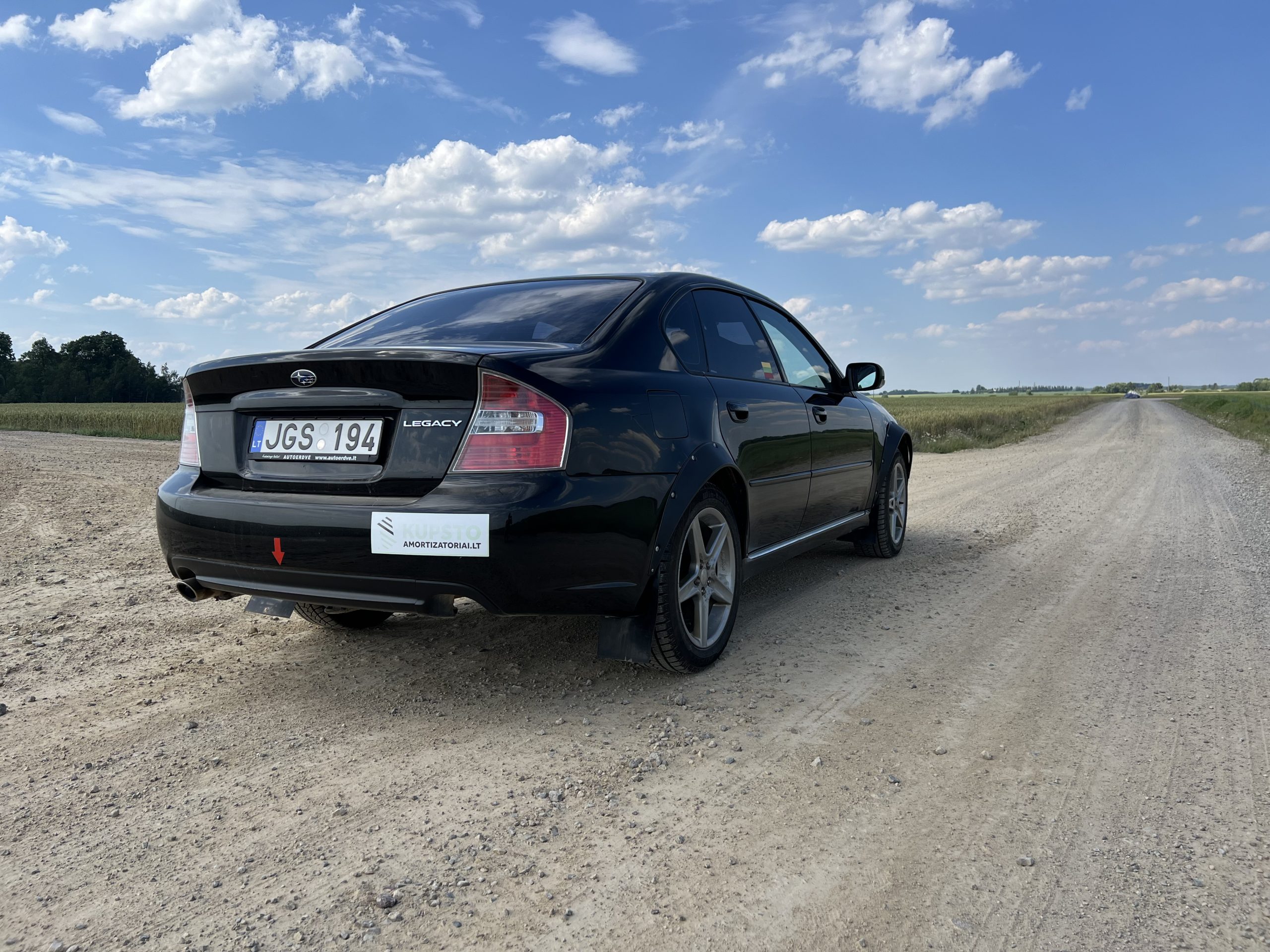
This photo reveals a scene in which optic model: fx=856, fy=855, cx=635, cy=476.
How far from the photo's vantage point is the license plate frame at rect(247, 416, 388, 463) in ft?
9.11

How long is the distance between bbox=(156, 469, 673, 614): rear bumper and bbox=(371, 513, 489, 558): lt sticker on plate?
0.06 feet

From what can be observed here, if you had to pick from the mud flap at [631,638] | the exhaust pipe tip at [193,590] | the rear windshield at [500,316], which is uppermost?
the rear windshield at [500,316]

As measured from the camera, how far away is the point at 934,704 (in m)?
3.07

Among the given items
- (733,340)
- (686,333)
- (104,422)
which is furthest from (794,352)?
(104,422)

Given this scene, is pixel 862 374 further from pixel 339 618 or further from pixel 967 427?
pixel 967 427

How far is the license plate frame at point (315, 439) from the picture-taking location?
2775mm

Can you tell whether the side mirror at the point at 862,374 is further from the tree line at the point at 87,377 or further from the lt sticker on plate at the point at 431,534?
the tree line at the point at 87,377

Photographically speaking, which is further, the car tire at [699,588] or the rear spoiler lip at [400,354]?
the car tire at [699,588]

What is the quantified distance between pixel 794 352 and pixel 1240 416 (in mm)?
38635

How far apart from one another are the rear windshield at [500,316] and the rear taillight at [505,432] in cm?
48

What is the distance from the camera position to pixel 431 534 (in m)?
2.63

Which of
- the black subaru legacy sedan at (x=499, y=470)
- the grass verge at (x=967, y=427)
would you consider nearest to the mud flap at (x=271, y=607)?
the black subaru legacy sedan at (x=499, y=470)

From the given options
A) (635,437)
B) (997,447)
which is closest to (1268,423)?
(997,447)

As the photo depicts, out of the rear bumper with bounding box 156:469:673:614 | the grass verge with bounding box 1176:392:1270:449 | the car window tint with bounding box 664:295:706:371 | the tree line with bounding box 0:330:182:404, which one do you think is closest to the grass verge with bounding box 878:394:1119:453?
the grass verge with bounding box 1176:392:1270:449
